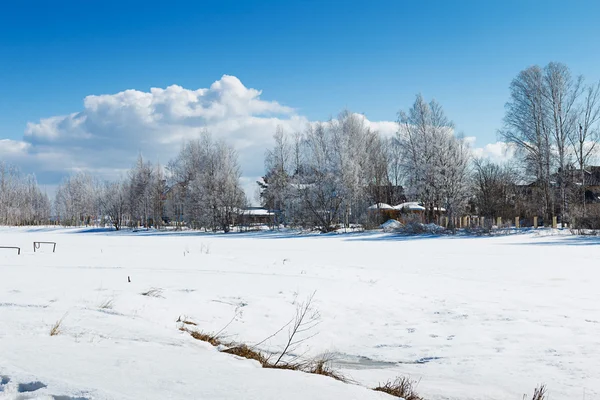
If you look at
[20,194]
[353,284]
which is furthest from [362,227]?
[20,194]

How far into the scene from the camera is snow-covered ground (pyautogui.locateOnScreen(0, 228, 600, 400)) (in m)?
3.48

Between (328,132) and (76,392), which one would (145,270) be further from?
(328,132)

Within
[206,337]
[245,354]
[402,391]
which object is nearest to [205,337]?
[206,337]

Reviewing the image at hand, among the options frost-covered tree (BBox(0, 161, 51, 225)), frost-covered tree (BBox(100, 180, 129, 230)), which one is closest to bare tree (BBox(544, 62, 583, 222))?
frost-covered tree (BBox(100, 180, 129, 230))

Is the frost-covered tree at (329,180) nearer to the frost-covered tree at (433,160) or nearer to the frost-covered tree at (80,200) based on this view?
the frost-covered tree at (433,160)

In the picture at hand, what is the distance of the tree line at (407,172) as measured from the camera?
34.1 metres

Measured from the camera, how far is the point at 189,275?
35.6ft

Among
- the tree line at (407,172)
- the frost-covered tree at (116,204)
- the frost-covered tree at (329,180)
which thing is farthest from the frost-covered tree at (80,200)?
the frost-covered tree at (329,180)

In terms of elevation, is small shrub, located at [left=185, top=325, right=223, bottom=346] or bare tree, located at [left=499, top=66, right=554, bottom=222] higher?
bare tree, located at [left=499, top=66, right=554, bottom=222]

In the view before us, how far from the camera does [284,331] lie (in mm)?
7293

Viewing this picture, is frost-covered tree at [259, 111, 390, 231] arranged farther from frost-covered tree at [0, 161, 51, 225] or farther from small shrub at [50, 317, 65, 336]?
frost-covered tree at [0, 161, 51, 225]

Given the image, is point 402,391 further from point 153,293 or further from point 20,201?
point 20,201

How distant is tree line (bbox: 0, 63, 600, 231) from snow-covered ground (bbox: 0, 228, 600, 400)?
23351 mm

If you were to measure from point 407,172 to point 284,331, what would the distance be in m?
34.6
